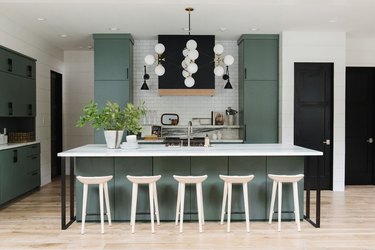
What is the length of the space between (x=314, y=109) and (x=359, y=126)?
1311 millimetres

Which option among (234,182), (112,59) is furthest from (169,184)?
(112,59)

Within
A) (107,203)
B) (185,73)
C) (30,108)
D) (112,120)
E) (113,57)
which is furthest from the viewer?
(113,57)

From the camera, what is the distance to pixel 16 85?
21.5 ft

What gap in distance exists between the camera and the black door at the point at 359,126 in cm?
808

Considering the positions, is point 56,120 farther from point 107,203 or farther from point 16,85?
point 107,203

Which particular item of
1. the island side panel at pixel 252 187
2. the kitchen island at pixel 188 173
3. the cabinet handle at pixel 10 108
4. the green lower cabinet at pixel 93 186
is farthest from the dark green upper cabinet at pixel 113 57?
the island side panel at pixel 252 187

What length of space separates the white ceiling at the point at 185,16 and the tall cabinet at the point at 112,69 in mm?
257

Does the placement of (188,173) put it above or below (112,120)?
below

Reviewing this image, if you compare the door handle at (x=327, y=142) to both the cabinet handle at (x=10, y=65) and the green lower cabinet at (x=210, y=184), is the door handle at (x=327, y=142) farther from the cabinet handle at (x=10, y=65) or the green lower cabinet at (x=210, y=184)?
the cabinet handle at (x=10, y=65)

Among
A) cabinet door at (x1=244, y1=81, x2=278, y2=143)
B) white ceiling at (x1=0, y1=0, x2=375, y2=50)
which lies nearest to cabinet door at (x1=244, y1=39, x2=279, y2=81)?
cabinet door at (x1=244, y1=81, x2=278, y2=143)

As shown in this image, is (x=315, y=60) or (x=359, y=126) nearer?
(x=315, y=60)

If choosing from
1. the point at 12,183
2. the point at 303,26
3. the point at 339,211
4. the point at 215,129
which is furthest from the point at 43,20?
the point at 339,211

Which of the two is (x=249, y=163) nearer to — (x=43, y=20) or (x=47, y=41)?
(x=43, y=20)

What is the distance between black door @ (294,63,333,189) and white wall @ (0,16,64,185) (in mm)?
4793
